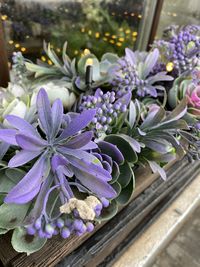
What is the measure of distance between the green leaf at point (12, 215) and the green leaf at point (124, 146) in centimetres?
17

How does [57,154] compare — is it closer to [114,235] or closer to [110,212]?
[110,212]

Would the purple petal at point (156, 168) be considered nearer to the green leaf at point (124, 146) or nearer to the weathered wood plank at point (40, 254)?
the green leaf at point (124, 146)

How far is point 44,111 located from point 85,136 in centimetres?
8

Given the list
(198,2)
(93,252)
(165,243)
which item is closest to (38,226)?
(93,252)

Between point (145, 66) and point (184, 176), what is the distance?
0.36 meters

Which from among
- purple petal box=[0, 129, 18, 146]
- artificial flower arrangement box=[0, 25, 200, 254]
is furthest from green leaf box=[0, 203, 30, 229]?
purple petal box=[0, 129, 18, 146]

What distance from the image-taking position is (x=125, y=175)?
0.43m

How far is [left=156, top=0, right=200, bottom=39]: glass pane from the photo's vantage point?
926 mm

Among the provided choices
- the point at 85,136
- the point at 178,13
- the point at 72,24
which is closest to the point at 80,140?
the point at 85,136

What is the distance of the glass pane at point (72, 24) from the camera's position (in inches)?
25.1

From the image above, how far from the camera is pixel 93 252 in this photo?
491mm

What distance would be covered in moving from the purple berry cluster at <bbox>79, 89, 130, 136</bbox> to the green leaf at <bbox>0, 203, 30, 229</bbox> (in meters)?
0.16

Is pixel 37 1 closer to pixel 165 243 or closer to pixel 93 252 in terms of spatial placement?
pixel 93 252

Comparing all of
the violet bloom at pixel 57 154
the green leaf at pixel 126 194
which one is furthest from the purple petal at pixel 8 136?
the green leaf at pixel 126 194
